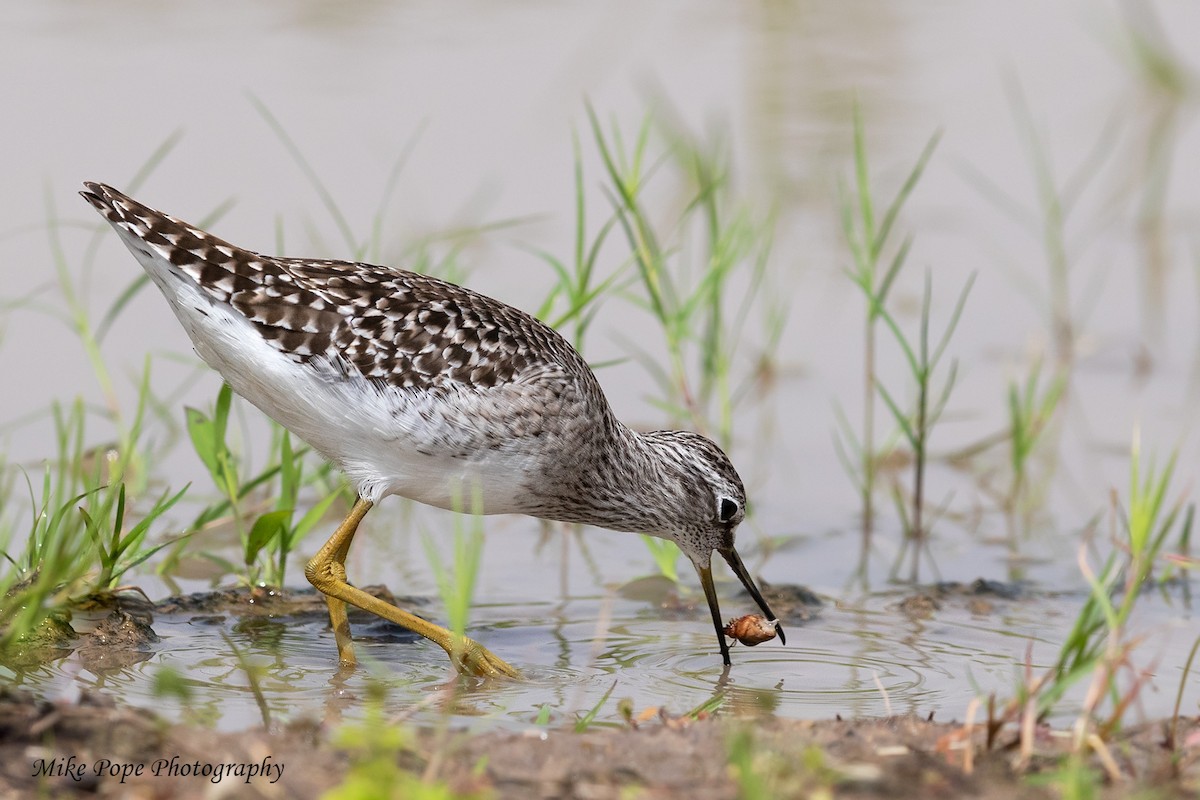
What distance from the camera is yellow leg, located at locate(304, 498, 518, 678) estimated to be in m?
7.49

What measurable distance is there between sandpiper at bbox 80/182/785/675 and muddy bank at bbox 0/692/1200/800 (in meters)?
1.74

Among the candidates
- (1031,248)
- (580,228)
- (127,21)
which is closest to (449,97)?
(127,21)

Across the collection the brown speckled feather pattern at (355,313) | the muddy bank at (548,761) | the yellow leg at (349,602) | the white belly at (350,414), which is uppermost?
the brown speckled feather pattern at (355,313)

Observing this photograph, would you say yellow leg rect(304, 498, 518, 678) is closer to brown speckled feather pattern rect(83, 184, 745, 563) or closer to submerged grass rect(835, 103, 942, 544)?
brown speckled feather pattern rect(83, 184, 745, 563)

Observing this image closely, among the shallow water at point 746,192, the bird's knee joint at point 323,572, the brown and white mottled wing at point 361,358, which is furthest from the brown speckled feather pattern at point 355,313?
the shallow water at point 746,192

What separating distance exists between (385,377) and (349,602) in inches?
43.1

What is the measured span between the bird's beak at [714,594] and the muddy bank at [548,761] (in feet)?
6.84

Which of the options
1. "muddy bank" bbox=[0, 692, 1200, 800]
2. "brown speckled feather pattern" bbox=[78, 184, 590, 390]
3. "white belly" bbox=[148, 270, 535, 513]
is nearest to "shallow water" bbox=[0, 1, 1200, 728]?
"white belly" bbox=[148, 270, 535, 513]

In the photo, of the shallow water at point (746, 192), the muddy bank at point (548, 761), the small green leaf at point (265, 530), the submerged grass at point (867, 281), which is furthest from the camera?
the submerged grass at point (867, 281)

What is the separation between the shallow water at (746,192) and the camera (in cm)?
779

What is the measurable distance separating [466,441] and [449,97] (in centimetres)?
863

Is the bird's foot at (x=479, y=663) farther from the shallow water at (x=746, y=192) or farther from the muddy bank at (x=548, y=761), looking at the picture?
the muddy bank at (x=548, y=761)

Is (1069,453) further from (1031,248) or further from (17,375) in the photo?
(17,375)

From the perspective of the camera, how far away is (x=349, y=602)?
784cm
